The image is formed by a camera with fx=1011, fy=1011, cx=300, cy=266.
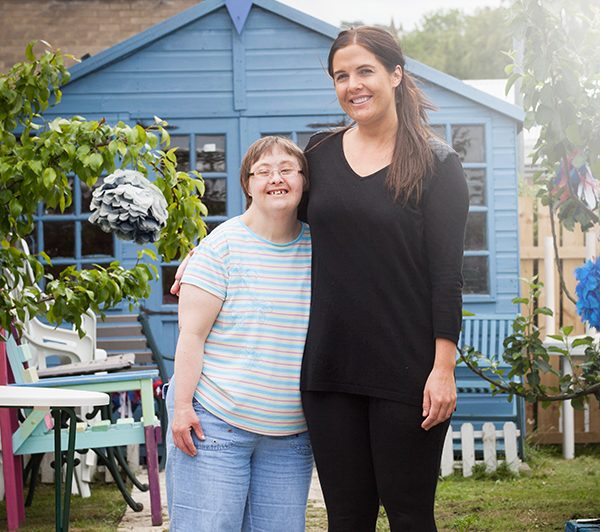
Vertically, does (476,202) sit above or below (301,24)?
below

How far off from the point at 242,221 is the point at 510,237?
189 inches

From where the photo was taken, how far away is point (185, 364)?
267cm

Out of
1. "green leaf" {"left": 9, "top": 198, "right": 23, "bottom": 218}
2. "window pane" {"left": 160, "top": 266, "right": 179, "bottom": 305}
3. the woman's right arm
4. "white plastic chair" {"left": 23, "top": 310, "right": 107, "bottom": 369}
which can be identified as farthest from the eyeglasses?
"window pane" {"left": 160, "top": 266, "right": 179, "bottom": 305}

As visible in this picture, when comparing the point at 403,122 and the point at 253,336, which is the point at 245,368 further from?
the point at 403,122

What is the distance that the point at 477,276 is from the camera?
730cm

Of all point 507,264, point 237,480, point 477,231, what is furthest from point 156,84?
point 237,480

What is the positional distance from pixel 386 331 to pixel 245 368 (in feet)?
1.28

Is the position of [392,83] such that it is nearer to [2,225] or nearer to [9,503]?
[2,225]

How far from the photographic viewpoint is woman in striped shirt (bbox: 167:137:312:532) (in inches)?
105

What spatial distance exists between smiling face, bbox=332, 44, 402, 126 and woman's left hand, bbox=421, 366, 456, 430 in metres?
0.69

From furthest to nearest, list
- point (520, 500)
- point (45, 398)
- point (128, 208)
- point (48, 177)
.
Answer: point (520, 500), point (48, 177), point (45, 398), point (128, 208)

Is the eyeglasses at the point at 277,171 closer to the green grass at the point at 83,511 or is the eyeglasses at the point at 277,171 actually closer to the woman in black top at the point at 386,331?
the woman in black top at the point at 386,331

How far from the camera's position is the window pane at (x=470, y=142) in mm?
7305

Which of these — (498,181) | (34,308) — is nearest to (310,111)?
(498,181)
